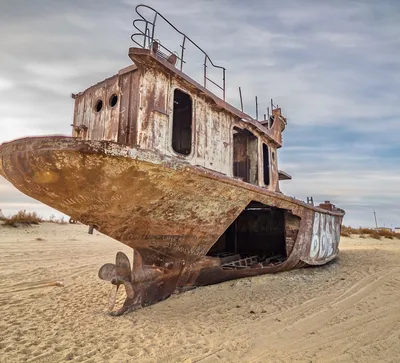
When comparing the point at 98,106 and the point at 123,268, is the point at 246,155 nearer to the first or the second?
the point at 98,106

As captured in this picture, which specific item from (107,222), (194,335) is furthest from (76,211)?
(194,335)

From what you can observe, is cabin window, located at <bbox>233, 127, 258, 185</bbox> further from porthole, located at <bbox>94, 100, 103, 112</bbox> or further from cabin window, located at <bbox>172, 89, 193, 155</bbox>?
porthole, located at <bbox>94, 100, 103, 112</bbox>

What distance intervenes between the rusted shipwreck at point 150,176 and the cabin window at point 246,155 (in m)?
0.38

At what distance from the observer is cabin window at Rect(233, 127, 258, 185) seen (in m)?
6.30

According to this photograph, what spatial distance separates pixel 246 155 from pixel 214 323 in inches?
150

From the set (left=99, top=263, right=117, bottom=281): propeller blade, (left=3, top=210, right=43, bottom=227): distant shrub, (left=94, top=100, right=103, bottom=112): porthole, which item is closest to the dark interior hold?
(left=99, top=263, right=117, bottom=281): propeller blade

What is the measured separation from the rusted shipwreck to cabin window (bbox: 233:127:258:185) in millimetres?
383

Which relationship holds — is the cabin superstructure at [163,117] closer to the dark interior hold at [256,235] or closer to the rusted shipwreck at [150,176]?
the rusted shipwreck at [150,176]

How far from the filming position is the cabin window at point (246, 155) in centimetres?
630

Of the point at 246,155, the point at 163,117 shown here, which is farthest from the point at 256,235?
the point at 163,117

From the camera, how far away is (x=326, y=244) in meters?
7.78

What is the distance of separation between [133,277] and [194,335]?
1.09 meters

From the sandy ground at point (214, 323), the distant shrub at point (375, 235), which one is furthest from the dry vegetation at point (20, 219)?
the distant shrub at point (375, 235)

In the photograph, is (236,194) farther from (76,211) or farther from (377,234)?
(377,234)
